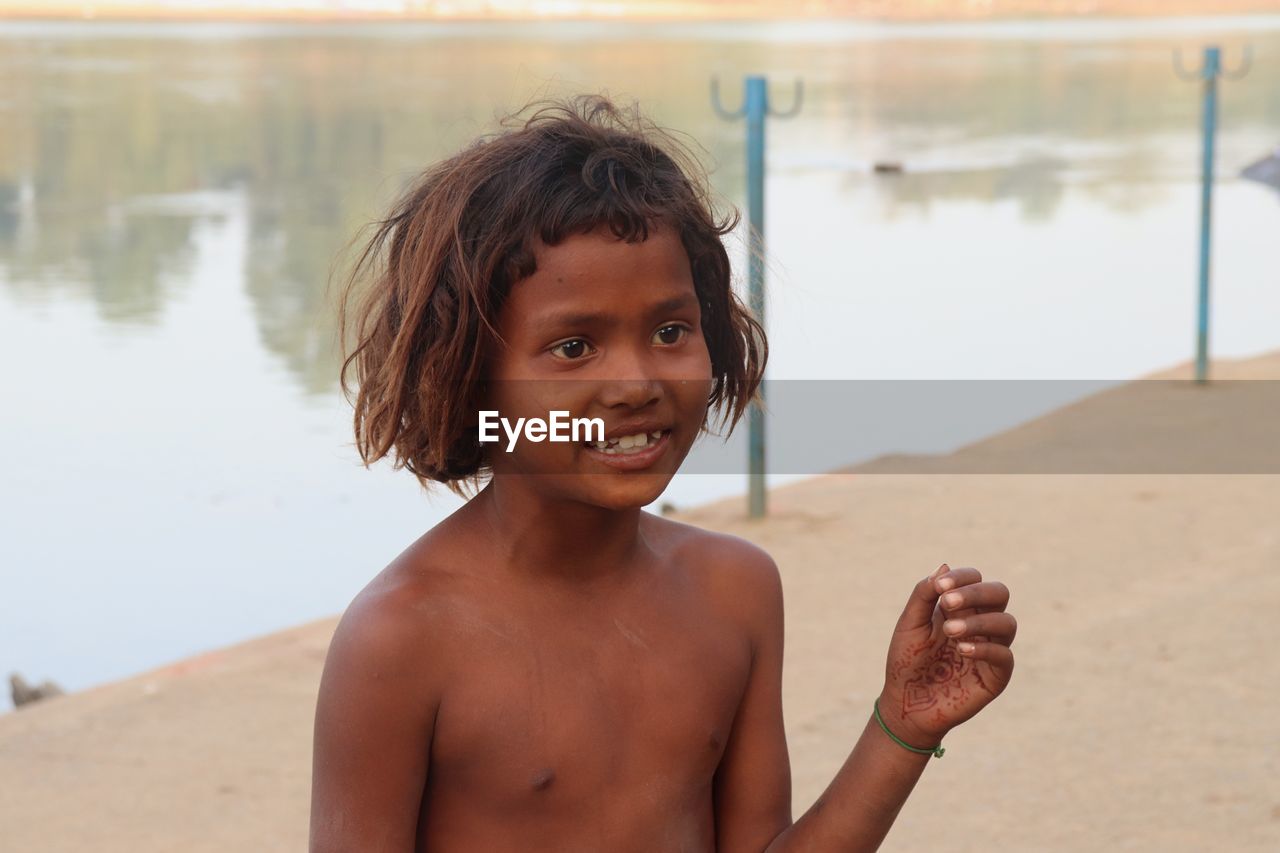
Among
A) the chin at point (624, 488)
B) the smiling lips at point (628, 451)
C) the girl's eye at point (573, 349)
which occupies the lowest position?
the chin at point (624, 488)

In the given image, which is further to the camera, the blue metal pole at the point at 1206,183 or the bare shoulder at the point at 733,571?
the blue metal pole at the point at 1206,183

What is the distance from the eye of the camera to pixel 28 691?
4285mm

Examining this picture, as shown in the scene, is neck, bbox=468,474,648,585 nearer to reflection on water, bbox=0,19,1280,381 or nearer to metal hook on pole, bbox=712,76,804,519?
reflection on water, bbox=0,19,1280,381

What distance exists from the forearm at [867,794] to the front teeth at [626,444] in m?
0.34

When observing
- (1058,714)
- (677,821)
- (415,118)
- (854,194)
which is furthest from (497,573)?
(415,118)

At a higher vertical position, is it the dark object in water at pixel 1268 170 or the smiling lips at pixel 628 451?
the smiling lips at pixel 628 451

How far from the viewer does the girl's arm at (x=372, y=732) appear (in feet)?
5.31

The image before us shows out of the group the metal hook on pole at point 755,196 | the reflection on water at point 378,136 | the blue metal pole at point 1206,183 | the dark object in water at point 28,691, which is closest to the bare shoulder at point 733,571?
the reflection on water at point 378,136

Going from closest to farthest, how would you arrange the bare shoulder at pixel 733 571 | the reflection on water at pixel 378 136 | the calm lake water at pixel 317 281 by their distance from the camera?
the bare shoulder at pixel 733 571 → the calm lake water at pixel 317 281 → the reflection on water at pixel 378 136

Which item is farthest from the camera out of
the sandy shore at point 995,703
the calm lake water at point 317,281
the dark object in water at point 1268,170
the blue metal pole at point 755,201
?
the dark object in water at point 1268,170

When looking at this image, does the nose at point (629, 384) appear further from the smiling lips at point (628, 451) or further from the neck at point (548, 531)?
the neck at point (548, 531)

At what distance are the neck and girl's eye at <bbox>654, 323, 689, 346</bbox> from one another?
163 mm

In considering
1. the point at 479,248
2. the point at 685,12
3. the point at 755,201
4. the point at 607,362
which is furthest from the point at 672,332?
the point at 685,12

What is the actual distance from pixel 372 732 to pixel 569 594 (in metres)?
0.24
